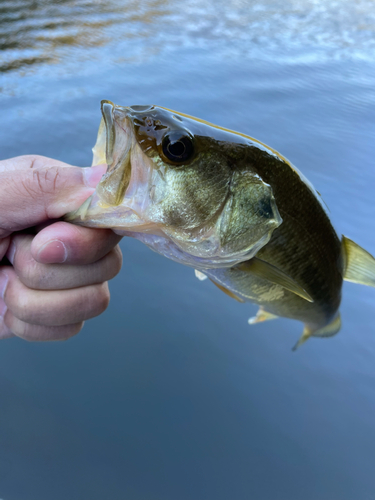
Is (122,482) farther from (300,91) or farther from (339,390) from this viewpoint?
(300,91)

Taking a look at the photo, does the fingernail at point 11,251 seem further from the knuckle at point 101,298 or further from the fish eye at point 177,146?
the fish eye at point 177,146

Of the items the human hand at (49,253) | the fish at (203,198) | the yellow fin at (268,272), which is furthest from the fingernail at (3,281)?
the yellow fin at (268,272)

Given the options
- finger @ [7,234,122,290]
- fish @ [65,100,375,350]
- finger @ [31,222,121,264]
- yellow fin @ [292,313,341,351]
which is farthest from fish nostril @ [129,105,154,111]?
yellow fin @ [292,313,341,351]

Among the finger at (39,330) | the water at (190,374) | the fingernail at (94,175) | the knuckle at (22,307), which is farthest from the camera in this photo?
the water at (190,374)


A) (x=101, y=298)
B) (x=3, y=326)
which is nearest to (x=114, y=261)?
(x=101, y=298)

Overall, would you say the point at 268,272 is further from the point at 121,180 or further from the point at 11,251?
the point at 11,251
